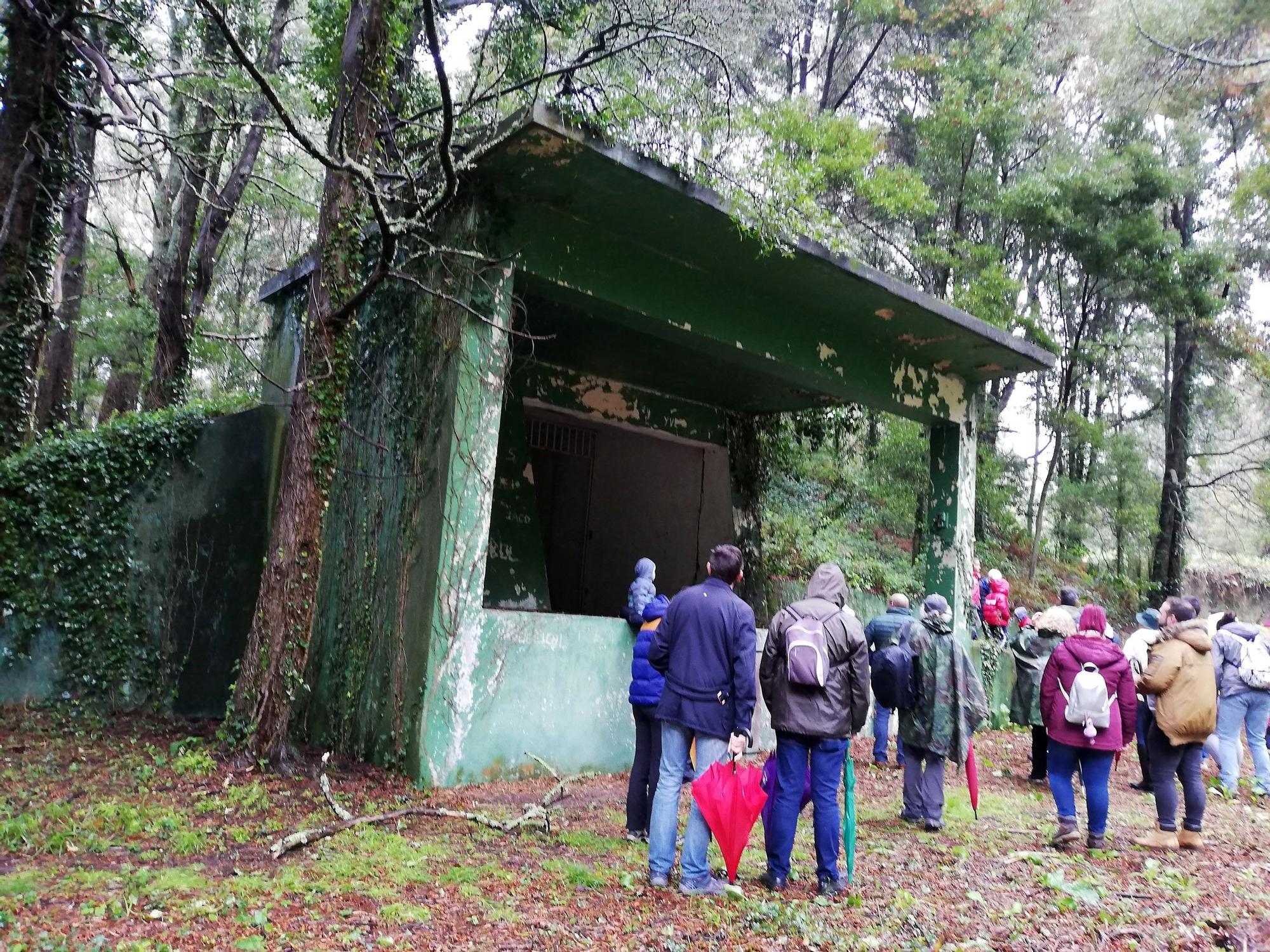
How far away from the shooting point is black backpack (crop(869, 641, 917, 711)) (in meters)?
6.09

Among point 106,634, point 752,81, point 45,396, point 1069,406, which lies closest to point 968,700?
point 106,634

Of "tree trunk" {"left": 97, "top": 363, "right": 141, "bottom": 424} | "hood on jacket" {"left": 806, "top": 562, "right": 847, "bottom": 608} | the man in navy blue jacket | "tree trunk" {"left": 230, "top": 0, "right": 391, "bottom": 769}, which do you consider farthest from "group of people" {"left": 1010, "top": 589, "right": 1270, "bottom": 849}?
"tree trunk" {"left": 97, "top": 363, "right": 141, "bottom": 424}

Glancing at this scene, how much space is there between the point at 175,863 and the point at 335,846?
789 mm

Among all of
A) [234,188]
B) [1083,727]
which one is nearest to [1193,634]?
[1083,727]

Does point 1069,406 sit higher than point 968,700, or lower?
higher

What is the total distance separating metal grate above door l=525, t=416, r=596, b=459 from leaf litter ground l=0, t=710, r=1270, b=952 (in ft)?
19.4

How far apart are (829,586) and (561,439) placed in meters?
8.09

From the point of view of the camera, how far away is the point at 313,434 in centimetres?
655

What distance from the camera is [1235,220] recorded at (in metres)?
19.9

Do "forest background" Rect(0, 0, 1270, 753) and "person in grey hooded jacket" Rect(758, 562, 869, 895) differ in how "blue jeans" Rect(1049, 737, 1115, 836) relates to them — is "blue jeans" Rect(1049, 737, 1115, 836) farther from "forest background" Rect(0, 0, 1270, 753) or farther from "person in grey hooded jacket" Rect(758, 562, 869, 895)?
"forest background" Rect(0, 0, 1270, 753)

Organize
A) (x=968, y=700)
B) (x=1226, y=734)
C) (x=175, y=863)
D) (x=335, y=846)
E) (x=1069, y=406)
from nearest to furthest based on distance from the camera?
(x=175, y=863) → (x=335, y=846) → (x=968, y=700) → (x=1226, y=734) → (x=1069, y=406)

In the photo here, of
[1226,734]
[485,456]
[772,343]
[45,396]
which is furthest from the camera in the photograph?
[45,396]

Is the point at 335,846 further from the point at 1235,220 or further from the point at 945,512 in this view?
the point at 1235,220

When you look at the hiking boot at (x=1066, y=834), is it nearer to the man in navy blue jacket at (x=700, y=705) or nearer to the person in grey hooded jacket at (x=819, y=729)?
the person in grey hooded jacket at (x=819, y=729)
